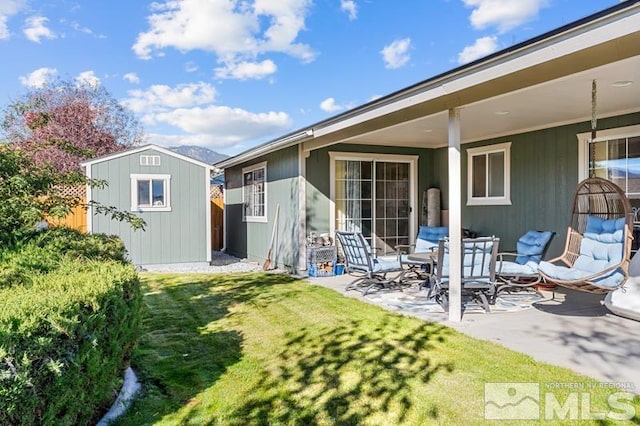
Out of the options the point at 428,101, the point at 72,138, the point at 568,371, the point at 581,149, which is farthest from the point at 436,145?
the point at 72,138

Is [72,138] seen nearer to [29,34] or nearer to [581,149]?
[29,34]

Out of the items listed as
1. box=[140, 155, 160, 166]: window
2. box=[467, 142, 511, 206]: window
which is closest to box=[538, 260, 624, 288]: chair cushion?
box=[467, 142, 511, 206]: window

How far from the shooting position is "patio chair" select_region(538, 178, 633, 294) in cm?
437

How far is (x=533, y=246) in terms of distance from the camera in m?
6.25

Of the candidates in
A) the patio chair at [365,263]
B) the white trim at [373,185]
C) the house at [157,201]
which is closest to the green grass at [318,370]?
the patio chair at [365,263]

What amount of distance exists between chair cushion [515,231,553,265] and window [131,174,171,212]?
279 inches

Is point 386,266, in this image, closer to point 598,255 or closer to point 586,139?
point 598,255

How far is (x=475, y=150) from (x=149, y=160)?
22.3 ft

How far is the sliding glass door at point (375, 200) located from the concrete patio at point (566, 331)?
10.1 feet

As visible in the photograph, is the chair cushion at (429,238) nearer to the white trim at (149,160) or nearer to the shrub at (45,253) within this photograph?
the shrub at (45,253)

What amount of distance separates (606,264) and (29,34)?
16124mm

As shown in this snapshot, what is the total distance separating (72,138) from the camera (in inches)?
679

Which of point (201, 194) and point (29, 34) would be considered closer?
point (201, 194)

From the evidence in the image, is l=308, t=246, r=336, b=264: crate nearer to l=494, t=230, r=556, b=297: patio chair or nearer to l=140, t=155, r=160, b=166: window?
l=494, t=230, r=556, b=297: patio chair
